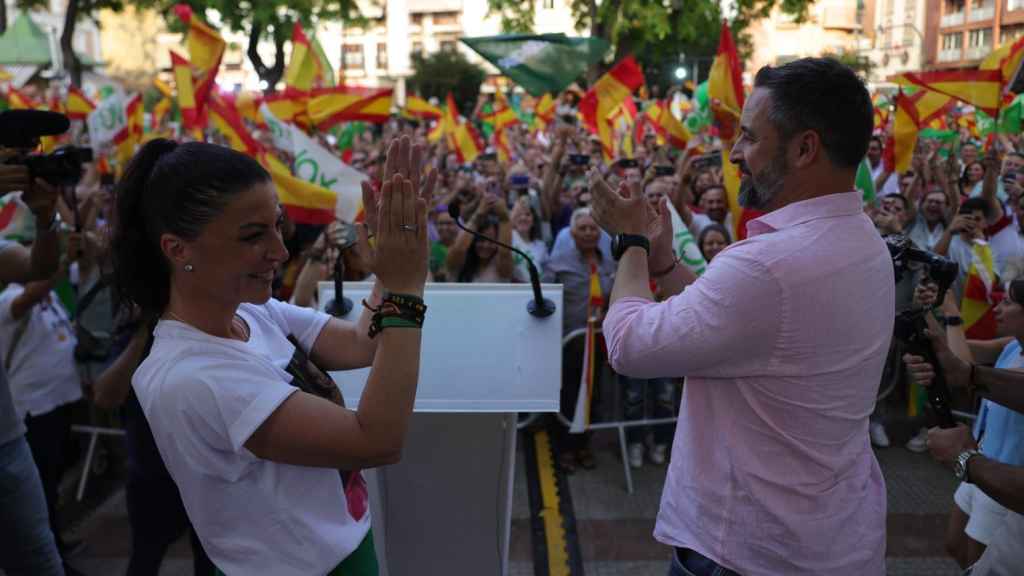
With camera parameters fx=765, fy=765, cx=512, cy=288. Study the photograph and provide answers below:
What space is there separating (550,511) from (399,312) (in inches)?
132

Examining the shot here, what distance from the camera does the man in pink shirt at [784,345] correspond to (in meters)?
1.48

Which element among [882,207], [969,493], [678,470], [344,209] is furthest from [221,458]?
[882,207]

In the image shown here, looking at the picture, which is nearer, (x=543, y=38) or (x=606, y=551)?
(x=606, y=551)

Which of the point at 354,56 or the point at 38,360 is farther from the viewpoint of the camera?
the point at 354,56

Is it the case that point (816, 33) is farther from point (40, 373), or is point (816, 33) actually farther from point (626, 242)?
point (626, 242)

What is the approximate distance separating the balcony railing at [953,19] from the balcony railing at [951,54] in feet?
4.39

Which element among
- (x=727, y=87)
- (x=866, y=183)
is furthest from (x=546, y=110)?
(x=866, y=183)

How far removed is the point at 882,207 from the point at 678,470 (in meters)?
5.37

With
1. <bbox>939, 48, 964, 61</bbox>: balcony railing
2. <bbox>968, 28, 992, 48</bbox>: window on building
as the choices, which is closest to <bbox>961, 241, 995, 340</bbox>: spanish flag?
<bbox>968, 28, 992, 48</bbox>: window on building

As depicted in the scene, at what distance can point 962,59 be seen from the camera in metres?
34.4

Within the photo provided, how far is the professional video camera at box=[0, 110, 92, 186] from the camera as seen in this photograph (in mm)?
2344

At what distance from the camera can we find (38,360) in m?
3.98

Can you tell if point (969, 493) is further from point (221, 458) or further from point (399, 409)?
point (221, 458)

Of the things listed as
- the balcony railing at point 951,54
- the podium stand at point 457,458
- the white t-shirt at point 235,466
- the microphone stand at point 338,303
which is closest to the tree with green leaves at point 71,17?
the microphone stand at point 338,303
